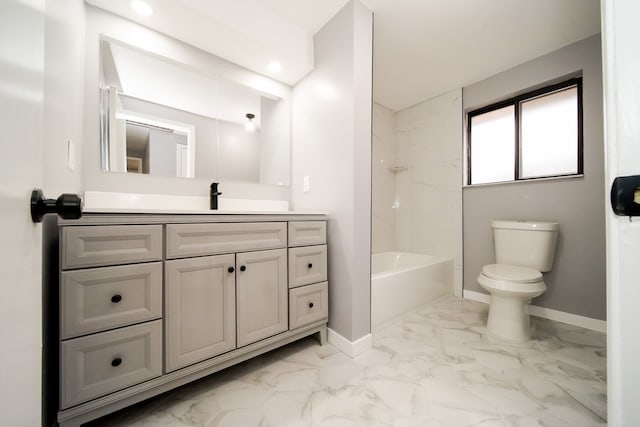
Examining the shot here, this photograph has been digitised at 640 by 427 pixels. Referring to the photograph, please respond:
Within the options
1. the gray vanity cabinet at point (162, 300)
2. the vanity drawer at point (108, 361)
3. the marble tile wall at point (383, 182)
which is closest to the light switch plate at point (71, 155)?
the gray vanity cabinet at point (162, 300)

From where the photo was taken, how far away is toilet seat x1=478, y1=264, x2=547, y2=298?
159 centimetres

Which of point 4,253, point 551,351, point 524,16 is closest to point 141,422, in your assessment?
point 4,253

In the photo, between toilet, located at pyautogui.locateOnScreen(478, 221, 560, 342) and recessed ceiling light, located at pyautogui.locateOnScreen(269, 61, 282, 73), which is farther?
recessed ceiling light, located at pyautogui.locateOnScreen(269, 61, 282, 73)

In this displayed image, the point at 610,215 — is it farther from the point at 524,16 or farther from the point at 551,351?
the point at 524,16

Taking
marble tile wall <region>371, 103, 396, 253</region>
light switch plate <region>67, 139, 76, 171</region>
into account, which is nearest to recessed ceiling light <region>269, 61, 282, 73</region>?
light switch plate <region>67, 139, 76, 171</region>

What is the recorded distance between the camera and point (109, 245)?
0.93 meters

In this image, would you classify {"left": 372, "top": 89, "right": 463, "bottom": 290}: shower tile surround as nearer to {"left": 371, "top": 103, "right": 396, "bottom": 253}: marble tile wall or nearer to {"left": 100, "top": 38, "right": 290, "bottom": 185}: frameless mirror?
{"left": 371, "top": 103, "right": 396, "bottom": 253}: marble tile wall

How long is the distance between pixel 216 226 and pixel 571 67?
2.98 metres

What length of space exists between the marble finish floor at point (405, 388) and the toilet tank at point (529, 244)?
1.82ft

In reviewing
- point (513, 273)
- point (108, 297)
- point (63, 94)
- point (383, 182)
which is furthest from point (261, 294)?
point (383, 182)

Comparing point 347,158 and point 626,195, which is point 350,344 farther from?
point 626,195

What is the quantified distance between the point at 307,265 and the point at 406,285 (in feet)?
3.48

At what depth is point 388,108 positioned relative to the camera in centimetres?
305

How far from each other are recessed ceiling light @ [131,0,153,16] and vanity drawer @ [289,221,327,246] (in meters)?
1.45
